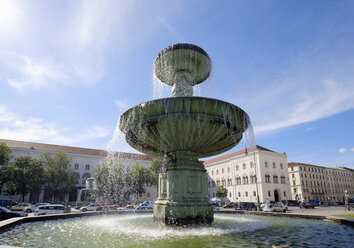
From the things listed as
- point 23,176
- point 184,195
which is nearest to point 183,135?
point 184,195

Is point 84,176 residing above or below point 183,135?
above

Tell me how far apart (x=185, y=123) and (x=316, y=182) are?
81637 millimetres

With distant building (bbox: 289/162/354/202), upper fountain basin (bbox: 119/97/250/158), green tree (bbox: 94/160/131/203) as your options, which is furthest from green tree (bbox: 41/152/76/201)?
distant building (bbox: 289/162/354/202)

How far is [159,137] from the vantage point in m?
8.32

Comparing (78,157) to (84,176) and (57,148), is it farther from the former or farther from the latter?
(57,148)

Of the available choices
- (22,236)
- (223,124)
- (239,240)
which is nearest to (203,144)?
(223,124)

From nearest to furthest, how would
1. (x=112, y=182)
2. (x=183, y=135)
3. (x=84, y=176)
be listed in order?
(x=183, y=135) → (x=112, y=182) → (x=84, y=176)

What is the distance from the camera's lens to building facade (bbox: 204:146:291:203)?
48.7 metres

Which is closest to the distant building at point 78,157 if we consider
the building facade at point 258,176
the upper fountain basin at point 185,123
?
the building facade at point 258,176

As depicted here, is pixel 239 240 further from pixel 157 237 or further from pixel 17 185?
pixel 17 185

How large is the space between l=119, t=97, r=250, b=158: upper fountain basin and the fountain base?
0.72 m

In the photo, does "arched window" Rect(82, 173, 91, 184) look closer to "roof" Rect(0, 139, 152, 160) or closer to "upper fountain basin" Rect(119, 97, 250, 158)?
"roof" Rect(0, 139, 152, 160)

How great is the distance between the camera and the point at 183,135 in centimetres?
796

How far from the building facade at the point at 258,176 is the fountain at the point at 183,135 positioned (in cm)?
4055
